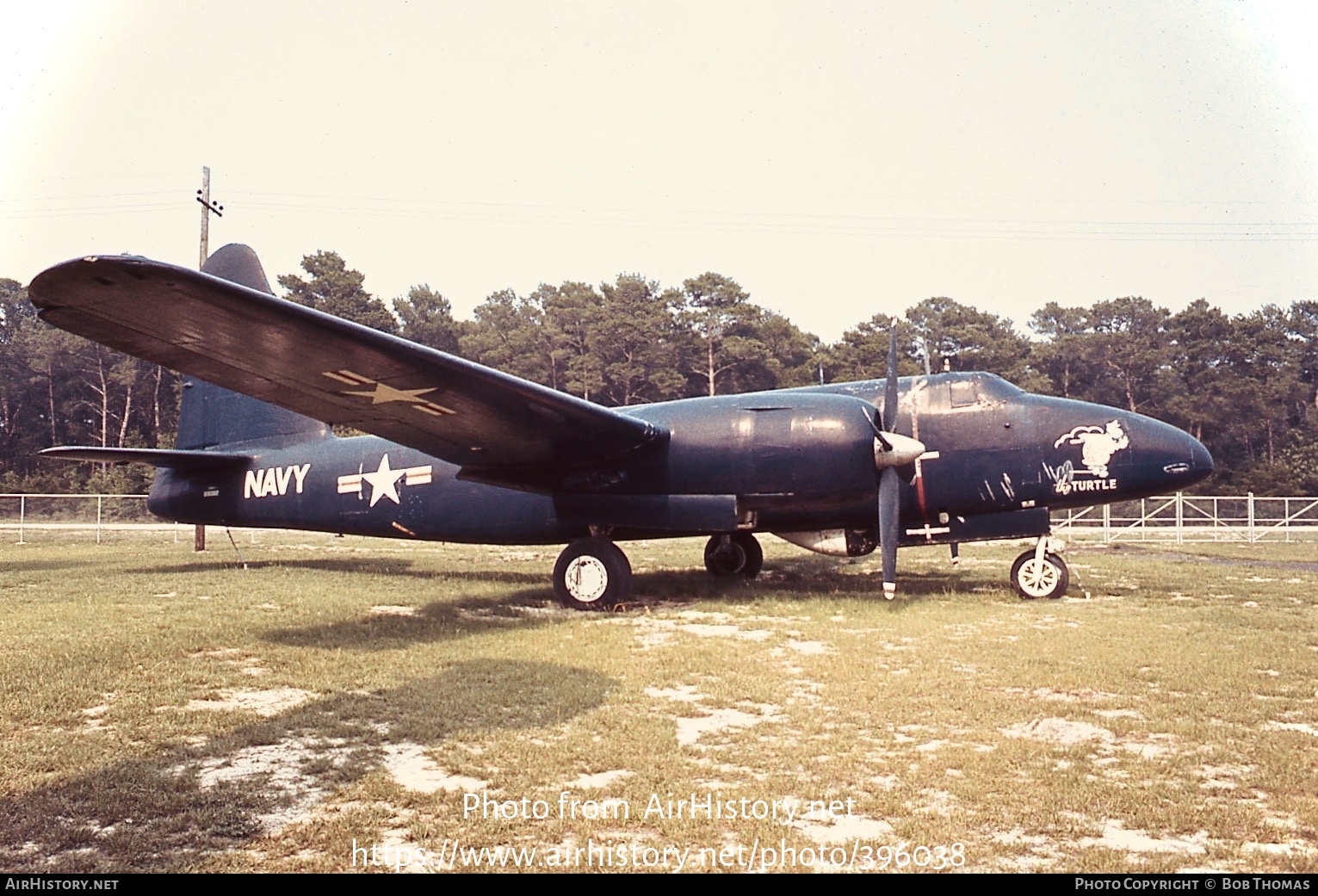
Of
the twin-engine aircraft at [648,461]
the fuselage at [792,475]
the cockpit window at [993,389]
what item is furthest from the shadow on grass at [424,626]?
the cockpit window at [993,389]

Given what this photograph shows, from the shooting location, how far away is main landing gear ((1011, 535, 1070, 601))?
1212 cm

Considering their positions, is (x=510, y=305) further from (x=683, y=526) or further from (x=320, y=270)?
(x=683, y=526)

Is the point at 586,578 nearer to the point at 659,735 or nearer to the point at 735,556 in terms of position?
the point at 735,556

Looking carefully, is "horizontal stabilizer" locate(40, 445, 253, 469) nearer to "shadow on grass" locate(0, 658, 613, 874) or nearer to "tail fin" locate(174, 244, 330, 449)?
"tail fin" locate(174, 244, 330, 449)

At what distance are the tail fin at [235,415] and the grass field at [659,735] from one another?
390 cm

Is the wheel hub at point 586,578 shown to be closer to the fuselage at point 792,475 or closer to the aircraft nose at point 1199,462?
the fuselage at point 792,475

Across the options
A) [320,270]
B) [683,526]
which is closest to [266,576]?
[683,526]

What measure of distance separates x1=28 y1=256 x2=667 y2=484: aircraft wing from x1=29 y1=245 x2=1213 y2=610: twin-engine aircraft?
35mm

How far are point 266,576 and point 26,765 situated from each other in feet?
34.8

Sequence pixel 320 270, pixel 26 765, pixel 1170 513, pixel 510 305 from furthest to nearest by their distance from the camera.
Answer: pixel 510 305 < pixel 320 270 < pixel 1170 513 < pixel 26 765

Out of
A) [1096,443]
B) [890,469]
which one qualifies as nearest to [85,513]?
[890,469]

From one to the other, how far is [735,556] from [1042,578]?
4.94 m

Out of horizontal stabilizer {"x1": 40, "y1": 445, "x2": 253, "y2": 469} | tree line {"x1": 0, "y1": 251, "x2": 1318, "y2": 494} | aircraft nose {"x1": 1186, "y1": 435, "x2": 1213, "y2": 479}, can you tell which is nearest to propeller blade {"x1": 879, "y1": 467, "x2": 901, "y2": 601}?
aircraft nose {"x1": 1186, "y1": 435, "x2": 1213, "y2": 479}

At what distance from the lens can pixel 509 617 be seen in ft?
34.4
